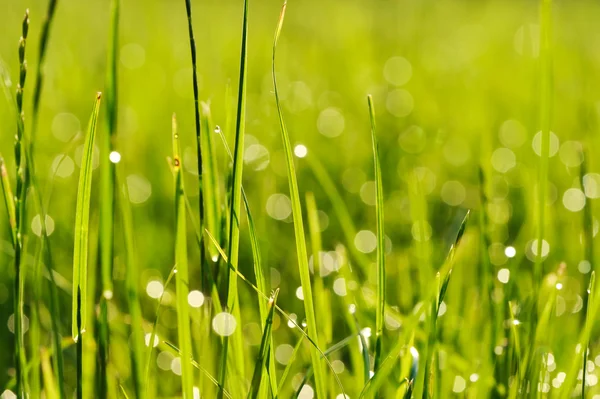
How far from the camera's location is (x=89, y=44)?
10.1 feet

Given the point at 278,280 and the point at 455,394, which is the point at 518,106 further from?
the point at 455,394

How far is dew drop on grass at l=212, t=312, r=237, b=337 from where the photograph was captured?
1.92 ft

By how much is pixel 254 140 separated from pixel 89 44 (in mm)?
1465

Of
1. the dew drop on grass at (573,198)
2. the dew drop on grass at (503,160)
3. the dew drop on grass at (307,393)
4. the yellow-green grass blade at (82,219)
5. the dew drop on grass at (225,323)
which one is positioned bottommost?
the dew drop on grass at (307,393)

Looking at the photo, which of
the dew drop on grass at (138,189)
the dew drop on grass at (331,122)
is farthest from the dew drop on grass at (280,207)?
the dew drop on grass at (331,122)

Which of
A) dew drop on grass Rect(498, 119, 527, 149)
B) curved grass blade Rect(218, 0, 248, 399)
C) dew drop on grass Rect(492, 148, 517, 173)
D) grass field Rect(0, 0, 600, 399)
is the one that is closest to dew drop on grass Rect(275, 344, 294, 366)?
grass field Rect(0, 0, 600, 399)

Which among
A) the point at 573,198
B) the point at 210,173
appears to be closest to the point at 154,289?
the point at 210,173

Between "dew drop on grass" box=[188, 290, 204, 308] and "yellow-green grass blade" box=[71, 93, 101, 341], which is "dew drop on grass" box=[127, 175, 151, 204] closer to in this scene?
"dew drop on grass" box=[188, 290, 204, 308]

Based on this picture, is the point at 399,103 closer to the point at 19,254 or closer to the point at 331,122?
the point at 331,122

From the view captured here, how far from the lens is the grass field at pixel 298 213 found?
22.5 inches

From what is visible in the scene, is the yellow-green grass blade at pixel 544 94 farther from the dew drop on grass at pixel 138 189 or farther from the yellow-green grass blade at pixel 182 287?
the dew drop on grass at pixel 138 189

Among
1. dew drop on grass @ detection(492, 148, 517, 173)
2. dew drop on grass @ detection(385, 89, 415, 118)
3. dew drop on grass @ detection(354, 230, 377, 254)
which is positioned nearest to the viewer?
dew drop on grass @ detection(354, 230, 377, 254)

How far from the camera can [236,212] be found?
588 mm

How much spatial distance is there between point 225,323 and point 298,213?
0.12 metres
